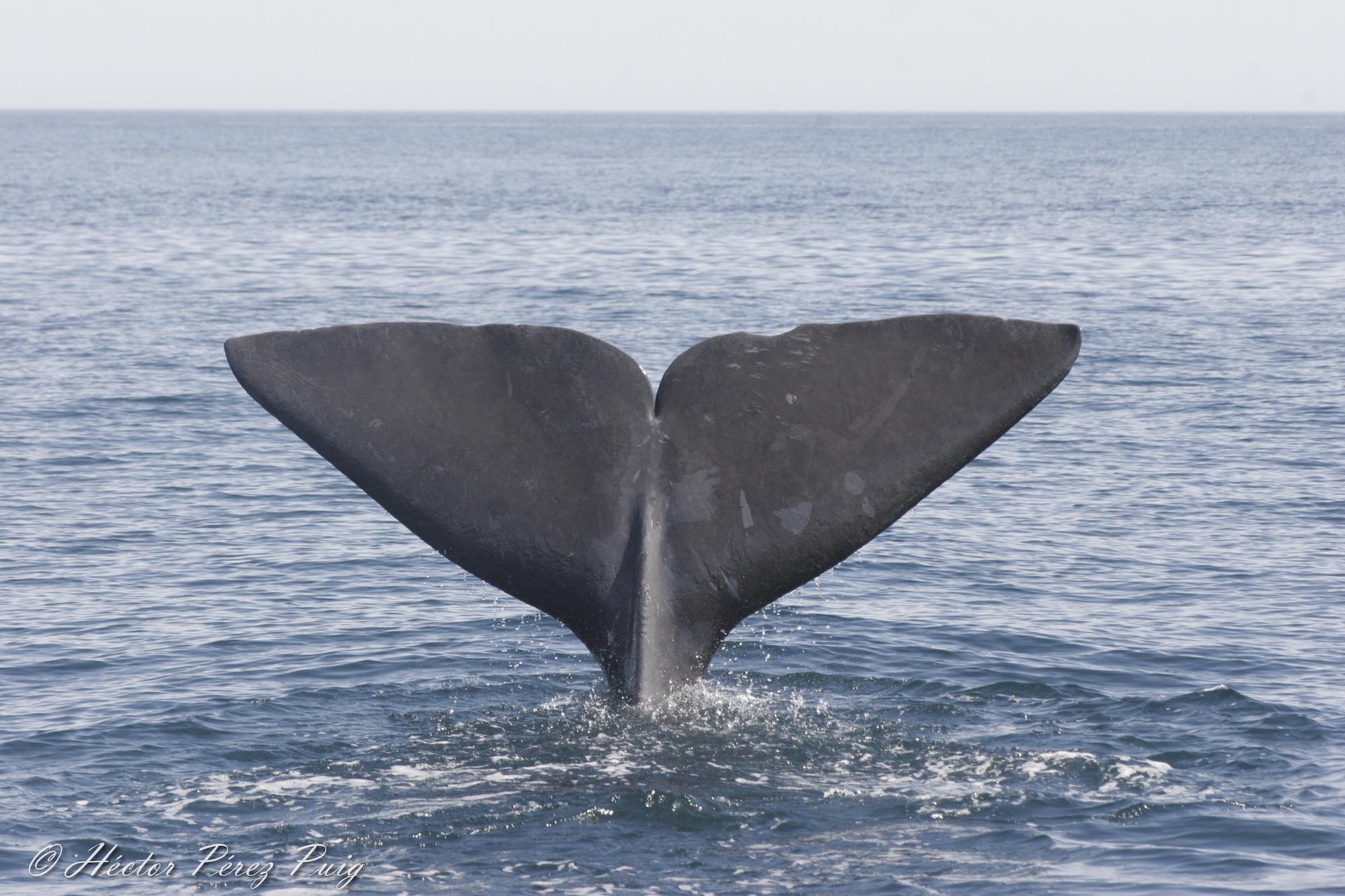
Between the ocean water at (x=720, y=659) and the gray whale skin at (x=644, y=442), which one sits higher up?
the gray whale skin at (x=644, y=442)

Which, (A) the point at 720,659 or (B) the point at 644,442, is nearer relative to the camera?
(B) the point at 644,442

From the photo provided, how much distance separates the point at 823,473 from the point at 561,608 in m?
1.34

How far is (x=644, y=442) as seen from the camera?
700 centimetres

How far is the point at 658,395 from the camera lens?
7.02 meters

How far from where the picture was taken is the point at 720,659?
422 inches

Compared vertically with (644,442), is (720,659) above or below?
below

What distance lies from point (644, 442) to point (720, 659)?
404cm

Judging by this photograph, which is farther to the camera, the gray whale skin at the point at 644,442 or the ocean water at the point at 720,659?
the ocean water at the point at 720,659

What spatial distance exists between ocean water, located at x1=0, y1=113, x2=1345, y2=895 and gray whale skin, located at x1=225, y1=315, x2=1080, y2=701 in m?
0.94

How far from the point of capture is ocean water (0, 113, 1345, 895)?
739cm

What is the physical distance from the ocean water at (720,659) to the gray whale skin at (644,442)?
0.94m

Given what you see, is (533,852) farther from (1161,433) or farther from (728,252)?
(728,252)

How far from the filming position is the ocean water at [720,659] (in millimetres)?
7387

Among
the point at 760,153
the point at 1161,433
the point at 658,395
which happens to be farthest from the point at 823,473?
the point at 760,153
